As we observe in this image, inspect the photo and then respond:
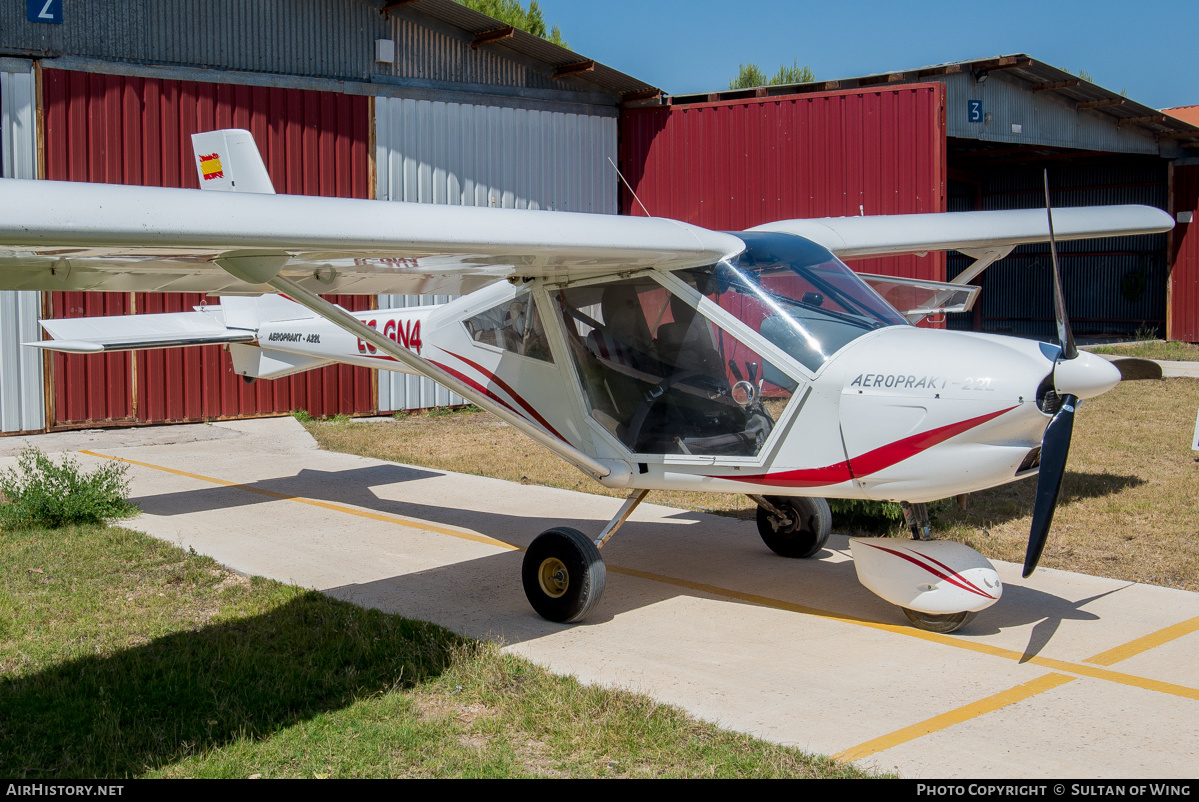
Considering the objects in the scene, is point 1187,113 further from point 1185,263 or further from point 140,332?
point 140,332

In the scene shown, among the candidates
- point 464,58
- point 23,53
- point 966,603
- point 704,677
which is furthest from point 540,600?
point 464,58

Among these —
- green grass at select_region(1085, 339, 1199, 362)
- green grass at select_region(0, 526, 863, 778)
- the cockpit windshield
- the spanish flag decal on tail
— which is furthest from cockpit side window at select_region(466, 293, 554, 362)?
green grass at select_region(1085, 339, 1199, 362)

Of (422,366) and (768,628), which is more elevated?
(422,366)

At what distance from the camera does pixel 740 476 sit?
5.85m

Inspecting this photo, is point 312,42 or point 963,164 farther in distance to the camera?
point 963,164

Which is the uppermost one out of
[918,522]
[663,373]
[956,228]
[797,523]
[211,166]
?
[211,166]

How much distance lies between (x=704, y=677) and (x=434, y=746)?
1.47m

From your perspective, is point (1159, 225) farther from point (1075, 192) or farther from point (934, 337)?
point (1075, 192)

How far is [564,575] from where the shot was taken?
600cm

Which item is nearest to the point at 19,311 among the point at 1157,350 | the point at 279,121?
the point at 279,121

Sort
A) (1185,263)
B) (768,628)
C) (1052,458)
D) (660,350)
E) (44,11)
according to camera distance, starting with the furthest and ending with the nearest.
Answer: (1185,263)
(44,11)
(660,350)
(768,628)
(1052,458)

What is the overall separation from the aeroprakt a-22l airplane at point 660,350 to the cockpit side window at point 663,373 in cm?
1

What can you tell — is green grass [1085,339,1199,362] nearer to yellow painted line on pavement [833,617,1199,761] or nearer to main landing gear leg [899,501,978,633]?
yellow painted line on pavement [833,617,1199,761]

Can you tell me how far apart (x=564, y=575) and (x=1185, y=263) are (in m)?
25.4
